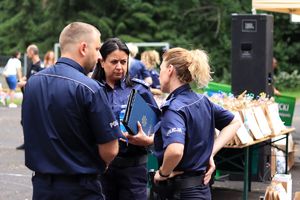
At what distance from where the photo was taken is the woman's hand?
15.4 feet

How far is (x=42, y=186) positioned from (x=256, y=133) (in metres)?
4.27

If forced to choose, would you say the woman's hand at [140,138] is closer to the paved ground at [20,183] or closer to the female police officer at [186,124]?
the female police officer at [186,124]

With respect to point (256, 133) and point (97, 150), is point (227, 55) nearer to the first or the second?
point (256, 133)

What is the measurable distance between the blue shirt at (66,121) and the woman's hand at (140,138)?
0.64 meters

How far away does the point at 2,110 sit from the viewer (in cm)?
2148

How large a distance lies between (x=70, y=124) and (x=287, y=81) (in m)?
35.0

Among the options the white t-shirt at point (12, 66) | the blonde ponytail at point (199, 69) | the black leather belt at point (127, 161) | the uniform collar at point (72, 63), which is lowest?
the white t-shirt at point (12, 66)

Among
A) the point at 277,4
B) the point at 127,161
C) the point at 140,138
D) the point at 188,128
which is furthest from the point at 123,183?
the point at 277,4

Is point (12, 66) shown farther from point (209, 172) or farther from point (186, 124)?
point (186, 124)

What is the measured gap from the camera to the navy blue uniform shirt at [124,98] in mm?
5103

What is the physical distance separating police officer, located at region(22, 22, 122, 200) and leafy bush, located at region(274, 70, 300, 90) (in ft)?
112


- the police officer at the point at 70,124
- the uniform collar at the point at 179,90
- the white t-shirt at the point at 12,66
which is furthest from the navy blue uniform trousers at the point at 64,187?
the white t-shirt at the point at 12,66

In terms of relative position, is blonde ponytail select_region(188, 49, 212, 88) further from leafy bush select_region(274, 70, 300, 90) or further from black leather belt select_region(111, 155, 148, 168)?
leafy bush select_region(274, 70, 300, 90)

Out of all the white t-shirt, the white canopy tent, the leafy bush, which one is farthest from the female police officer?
the leafy bush
